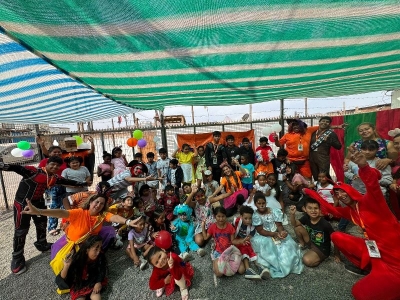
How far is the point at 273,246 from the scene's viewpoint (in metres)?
2.68

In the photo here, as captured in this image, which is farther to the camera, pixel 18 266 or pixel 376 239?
pixel 18 266

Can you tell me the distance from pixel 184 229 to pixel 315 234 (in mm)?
1979

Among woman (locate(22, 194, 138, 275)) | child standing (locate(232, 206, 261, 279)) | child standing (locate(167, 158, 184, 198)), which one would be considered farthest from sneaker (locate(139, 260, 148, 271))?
child standing (locate(167, 158, 184, 198))

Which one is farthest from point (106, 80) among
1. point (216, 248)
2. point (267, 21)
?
point (216, 248)

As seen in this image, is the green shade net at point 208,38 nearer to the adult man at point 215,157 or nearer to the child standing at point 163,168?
the child standing at point 163,168

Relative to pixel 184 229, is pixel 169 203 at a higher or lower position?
higher

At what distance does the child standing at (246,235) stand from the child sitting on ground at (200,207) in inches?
25.5

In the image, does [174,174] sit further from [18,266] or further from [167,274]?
[18,266]

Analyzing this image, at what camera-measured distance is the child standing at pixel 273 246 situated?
246 centimetres

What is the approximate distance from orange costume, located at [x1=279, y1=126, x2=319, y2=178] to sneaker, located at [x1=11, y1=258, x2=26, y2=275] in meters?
5.26

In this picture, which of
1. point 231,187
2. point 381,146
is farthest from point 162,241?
point 381,146

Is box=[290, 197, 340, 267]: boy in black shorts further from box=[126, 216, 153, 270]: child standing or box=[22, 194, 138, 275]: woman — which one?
box=[22, 194, 138, 275]: woman

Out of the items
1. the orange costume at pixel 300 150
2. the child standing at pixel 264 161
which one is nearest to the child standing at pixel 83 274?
the child standing at pixel 264 161

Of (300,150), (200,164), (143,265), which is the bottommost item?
(143,265)
